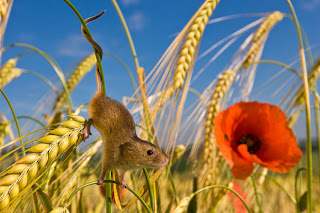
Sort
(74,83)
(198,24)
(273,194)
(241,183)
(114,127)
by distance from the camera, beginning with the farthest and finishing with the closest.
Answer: (273,194) → (74,83) → (241,183) → (198,24) → (114,127)

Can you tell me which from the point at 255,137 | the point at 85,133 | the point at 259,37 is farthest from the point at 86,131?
the point at 259,37

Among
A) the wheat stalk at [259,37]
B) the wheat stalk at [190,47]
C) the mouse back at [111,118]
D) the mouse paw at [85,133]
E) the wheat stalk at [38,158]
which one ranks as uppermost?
the wheat stalk at [259,37]

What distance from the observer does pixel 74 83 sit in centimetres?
164

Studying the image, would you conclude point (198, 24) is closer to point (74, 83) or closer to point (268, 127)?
point (268, 127)

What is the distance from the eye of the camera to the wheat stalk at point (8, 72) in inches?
57.4

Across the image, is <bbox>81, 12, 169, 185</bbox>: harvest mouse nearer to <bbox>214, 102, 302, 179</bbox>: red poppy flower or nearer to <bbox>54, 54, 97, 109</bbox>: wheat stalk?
<bbox>214, 102, 302, 179</bbox>: red poppy flower

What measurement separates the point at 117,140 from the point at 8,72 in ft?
4.09

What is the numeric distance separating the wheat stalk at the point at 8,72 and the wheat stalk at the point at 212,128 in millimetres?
880

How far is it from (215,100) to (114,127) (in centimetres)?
75

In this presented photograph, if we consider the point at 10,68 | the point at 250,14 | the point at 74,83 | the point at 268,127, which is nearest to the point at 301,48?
the point at 268,127

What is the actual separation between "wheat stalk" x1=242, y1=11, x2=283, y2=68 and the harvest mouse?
1.06 meters

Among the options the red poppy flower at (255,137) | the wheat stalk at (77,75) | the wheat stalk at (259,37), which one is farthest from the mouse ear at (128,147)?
the wheat stalk at (77,75)

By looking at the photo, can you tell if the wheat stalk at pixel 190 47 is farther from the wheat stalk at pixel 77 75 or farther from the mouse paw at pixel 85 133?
the wheat stalk at pixel 77 75

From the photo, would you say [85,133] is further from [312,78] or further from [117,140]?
[312,78]
